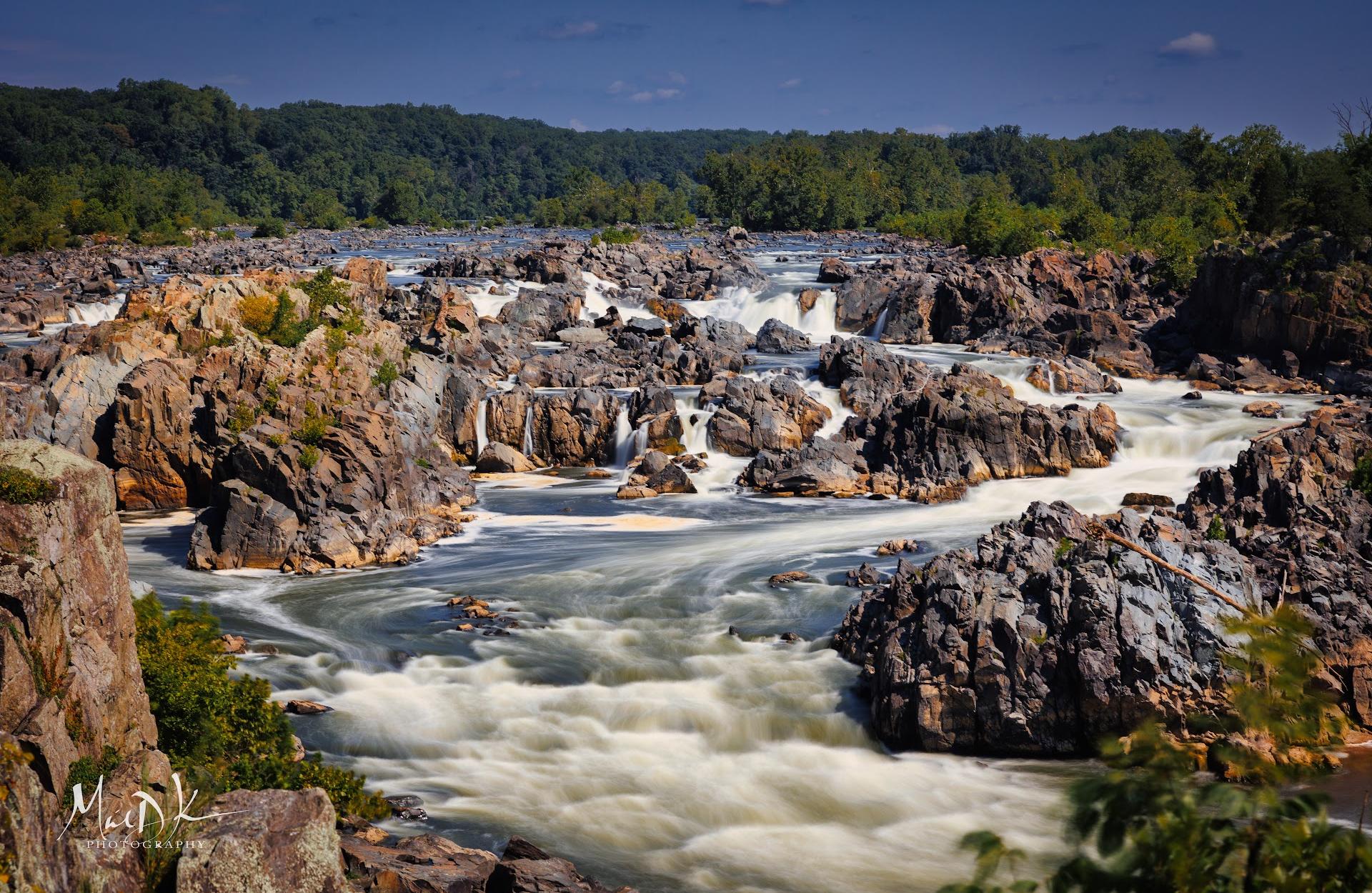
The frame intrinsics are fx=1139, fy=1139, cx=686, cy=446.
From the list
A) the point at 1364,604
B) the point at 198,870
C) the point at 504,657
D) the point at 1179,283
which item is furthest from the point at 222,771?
the point at 1179,283

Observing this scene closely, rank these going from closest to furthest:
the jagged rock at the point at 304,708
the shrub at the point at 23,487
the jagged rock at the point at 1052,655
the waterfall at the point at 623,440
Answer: the shrub at the point at 23,487, the jagged rock at the point at 1052,655, the jagged rock at the point at 304,708, the waterfall at the point at 623,440

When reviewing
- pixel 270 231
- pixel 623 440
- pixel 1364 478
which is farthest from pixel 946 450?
pixel 270 231

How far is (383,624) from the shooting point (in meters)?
22.2

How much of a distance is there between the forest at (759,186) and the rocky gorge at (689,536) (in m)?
16.2

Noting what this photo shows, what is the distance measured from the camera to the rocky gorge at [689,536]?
15.8 meters

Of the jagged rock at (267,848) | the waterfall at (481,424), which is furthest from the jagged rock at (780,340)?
the jagged rock at (267,848)

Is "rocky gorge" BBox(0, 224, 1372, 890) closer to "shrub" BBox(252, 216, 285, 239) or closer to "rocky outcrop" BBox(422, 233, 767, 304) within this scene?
"rocky outcrop" BBox(422, 233, 767, 304)

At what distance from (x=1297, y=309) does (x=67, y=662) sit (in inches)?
1812

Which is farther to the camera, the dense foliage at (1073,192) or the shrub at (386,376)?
the dense foliage at (1073,192)

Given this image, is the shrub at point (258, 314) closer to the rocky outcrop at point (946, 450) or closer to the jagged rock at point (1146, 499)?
the rocky outcrop at point (946, 450)

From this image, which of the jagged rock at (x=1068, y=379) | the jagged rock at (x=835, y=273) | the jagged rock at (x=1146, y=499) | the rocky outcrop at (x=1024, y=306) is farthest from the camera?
the jagged rock at (x=835, y=273)

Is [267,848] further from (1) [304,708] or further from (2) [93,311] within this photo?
(2) [93,311]

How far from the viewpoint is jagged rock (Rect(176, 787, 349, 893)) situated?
28.6 feet
